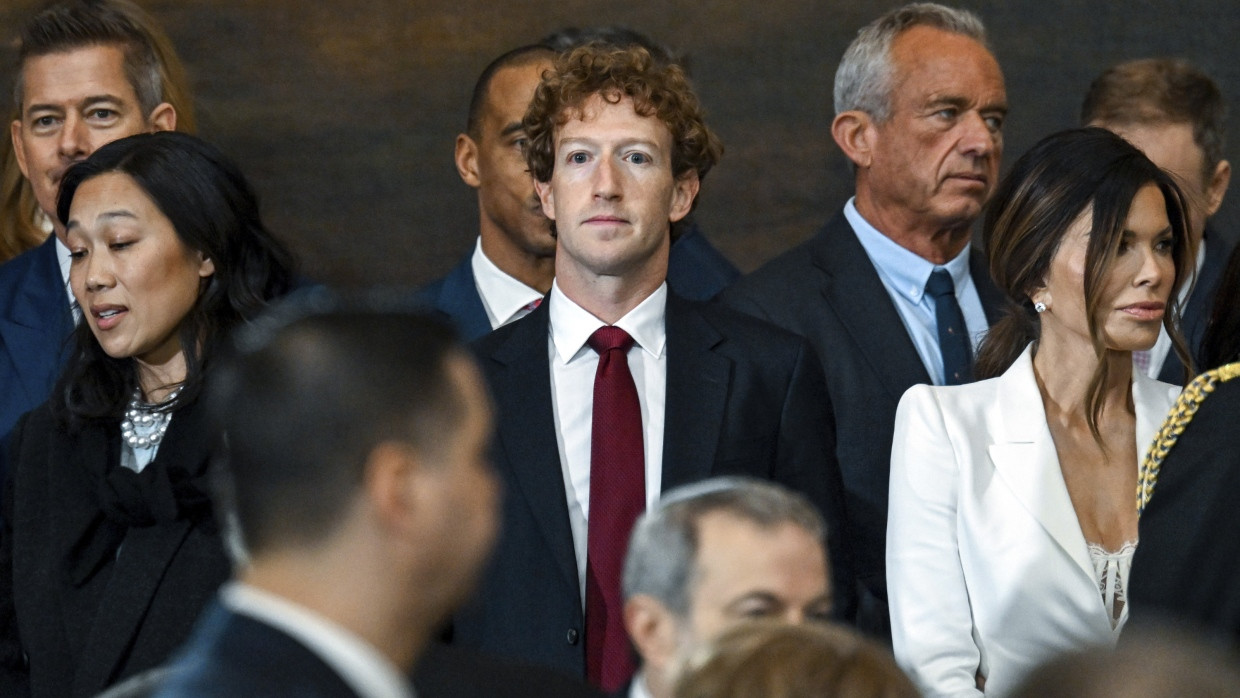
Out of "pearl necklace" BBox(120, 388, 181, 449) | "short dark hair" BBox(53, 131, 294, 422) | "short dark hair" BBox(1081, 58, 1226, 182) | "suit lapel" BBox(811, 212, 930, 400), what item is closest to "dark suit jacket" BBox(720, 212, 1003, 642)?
"suit lapel" BBox(811, 212, 930, 400)

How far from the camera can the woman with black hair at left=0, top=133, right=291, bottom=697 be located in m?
3.57

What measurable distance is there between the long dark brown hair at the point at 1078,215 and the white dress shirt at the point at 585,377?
746 millimetres

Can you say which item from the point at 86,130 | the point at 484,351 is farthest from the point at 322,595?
the point at 86,130

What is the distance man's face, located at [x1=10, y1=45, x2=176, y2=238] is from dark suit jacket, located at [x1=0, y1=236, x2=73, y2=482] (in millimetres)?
132

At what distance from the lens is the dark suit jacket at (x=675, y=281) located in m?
4.87

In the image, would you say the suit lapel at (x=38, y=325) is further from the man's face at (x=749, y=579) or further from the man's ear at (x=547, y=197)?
the man's face at (x=749, y=579)

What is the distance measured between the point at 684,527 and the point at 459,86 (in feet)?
10.1

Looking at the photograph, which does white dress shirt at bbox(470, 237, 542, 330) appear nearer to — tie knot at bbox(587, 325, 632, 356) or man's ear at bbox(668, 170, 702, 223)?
man's ear at bbox(668, 170, 702, 223)

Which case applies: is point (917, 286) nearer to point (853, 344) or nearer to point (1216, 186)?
point (853, 344)

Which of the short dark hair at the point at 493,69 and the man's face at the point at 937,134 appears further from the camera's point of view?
the short dark hair at the point at 493,69

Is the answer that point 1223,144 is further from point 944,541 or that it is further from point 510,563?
point 510,563

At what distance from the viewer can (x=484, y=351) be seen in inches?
148

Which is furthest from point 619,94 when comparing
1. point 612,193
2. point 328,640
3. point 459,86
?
point 328,640

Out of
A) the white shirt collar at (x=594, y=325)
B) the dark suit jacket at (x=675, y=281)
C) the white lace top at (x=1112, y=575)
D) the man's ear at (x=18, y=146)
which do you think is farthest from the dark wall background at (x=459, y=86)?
the white lace top at (x=1112, y=575)
